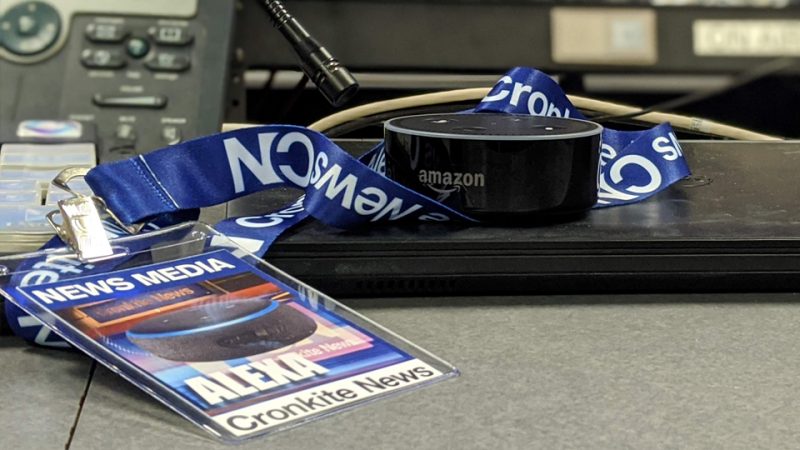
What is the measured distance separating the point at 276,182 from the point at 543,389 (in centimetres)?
19

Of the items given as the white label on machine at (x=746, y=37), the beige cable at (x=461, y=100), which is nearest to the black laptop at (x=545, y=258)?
the beige cable at (x=461, y=100)

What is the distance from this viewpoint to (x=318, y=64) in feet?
1.76

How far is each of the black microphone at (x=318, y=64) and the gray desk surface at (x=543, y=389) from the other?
136mm

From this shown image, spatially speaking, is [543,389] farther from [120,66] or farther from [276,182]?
[120,66]

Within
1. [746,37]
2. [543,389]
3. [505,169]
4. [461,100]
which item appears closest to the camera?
[543,389]

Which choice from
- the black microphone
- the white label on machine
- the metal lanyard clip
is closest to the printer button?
the black microphone

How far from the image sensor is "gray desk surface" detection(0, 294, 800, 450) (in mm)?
308

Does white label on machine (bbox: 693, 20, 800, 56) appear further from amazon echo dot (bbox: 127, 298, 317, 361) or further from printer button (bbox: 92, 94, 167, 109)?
amazon echo dot (bbox: 127, 298, 317, 361)

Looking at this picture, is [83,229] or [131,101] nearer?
[83,229]

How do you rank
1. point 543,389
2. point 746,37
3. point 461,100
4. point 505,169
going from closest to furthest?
point 543,389 < point 505,169 < point 461,100 < point 746,37

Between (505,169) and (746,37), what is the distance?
23.6 inches

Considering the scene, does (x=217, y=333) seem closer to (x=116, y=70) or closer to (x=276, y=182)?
(x=276, y=182)

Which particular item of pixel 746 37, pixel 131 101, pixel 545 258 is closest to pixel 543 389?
Result: pixel 545 258

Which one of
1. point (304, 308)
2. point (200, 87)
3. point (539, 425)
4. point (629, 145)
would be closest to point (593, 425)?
point (539, 425)
